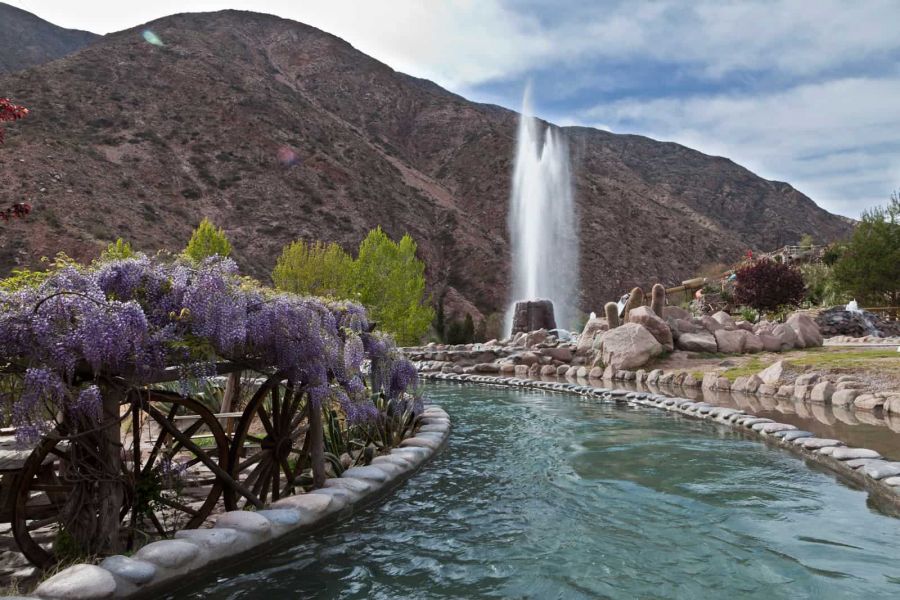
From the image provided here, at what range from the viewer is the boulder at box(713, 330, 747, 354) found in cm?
1867

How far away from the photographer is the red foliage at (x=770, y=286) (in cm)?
2795

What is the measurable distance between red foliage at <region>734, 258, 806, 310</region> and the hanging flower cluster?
1069 inches

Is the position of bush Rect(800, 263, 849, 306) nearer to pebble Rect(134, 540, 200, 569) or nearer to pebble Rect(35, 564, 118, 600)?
pebble Rect(134, 540, 200, 569)

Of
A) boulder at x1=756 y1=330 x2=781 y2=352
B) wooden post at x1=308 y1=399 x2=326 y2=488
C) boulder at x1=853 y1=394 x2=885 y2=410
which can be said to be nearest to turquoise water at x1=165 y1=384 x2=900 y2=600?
wooden post at x1=308 y1=399 x2=326 y2=488

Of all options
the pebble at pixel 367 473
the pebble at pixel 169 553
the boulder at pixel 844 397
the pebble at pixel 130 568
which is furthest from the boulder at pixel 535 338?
the pebble at pixel 130 568

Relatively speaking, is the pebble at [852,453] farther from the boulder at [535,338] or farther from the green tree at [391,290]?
the green tree at [391,290]

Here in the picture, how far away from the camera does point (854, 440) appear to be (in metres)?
8.44

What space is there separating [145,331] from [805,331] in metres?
20.7

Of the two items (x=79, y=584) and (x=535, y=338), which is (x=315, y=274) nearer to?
(x=535, y=338)

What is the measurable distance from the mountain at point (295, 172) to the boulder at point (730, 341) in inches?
1299

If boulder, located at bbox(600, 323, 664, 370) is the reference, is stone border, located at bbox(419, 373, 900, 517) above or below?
below

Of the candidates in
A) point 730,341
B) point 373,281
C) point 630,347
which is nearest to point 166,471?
point 630,347

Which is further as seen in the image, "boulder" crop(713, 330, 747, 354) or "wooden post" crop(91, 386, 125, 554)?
"boulder" crop(713, 330, 747, 354)

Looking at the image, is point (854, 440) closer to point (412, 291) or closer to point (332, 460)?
point (332, 460)
